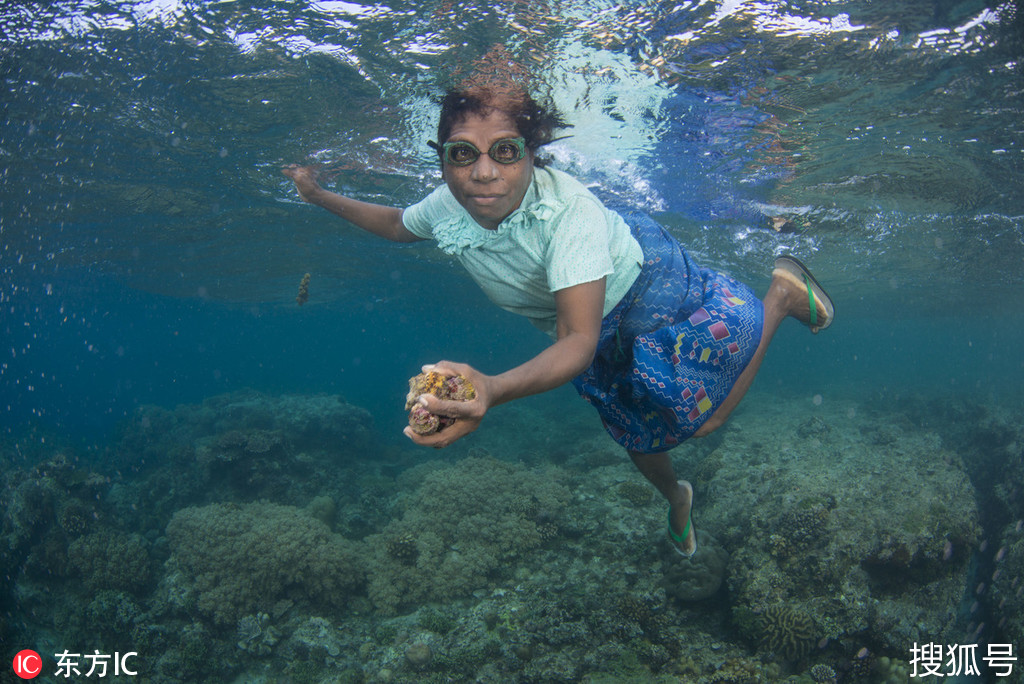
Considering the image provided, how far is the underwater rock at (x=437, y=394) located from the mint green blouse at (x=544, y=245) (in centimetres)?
90

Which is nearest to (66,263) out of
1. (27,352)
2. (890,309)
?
(890,309)

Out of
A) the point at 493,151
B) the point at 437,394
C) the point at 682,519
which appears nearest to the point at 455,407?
the point at 437,394

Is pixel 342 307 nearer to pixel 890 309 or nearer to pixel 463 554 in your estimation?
pixel 463 554

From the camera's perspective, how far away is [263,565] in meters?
8.36

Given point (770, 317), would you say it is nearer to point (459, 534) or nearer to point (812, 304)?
point (812, 304)

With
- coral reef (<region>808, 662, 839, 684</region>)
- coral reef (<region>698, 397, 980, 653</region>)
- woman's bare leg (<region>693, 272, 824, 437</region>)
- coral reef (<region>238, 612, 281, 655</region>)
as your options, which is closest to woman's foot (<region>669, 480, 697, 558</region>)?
woman's bare leg (<region>693, 272, 824, 437</region>)

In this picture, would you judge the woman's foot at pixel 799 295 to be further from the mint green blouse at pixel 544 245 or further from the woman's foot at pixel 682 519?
the woman's foot at pixel 682 519

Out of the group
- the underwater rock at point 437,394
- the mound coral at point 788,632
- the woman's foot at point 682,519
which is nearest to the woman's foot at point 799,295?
the woman's foot at point 682,519

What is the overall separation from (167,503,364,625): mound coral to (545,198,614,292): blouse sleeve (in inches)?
313

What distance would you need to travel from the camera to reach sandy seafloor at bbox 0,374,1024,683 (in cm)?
619

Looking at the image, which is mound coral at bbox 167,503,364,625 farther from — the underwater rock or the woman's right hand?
the underwater rock

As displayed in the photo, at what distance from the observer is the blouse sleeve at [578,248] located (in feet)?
8.18

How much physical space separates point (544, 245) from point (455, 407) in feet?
4.84

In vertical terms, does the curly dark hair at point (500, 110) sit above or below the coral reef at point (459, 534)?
above
